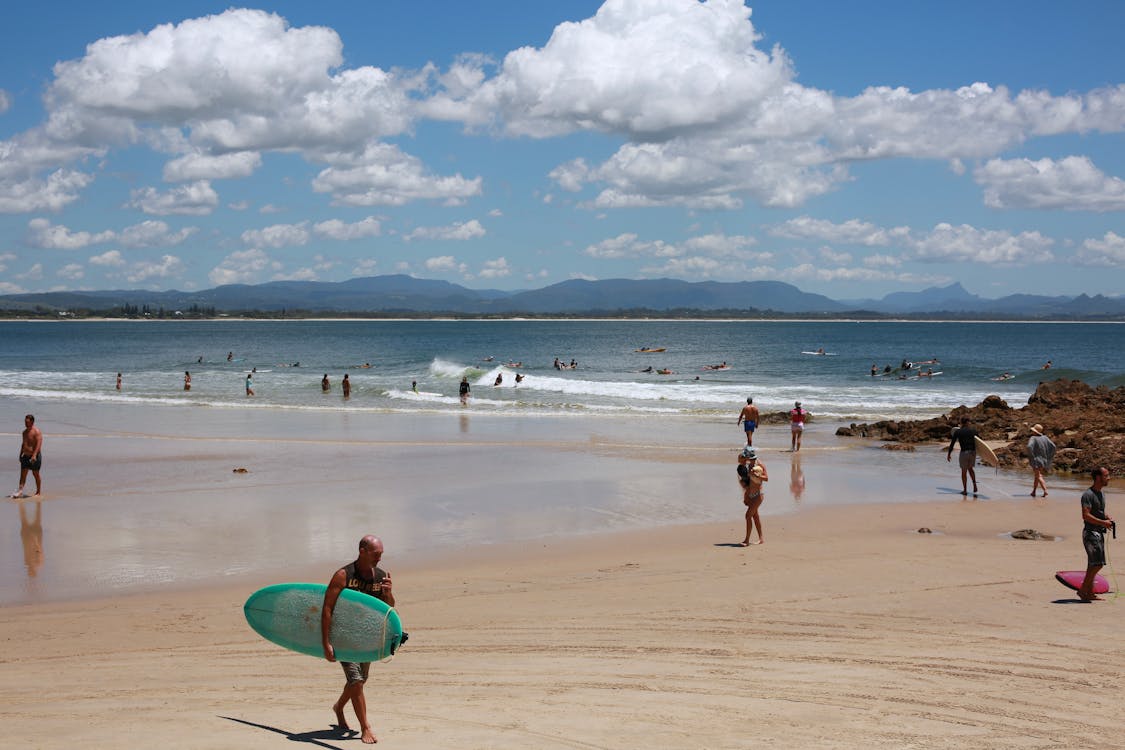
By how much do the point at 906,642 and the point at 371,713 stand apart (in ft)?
16.3

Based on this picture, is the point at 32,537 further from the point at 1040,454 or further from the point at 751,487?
the point at 1040,454

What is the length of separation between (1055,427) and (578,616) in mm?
19395

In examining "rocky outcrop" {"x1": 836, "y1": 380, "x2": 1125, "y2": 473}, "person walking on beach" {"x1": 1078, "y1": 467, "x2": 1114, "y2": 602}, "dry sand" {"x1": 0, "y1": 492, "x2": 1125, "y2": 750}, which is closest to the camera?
"dry sand" {"x1": 0, "y1": 492, "x2": 1125, "y2": 750}

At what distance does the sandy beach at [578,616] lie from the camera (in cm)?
695

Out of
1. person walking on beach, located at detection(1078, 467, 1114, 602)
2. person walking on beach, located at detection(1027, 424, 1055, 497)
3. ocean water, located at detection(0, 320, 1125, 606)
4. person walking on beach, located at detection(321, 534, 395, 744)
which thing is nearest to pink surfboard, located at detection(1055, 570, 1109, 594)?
person walking on beach, located at detection(1078, 467, 1114, 602)

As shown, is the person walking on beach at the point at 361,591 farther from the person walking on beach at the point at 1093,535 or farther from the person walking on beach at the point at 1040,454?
the person walking on beach at the point at 1040,454

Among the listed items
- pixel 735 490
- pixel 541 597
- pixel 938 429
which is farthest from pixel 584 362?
pixel 541 597

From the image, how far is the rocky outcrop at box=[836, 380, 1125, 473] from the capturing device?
21391 millimetres

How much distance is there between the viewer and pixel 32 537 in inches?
550

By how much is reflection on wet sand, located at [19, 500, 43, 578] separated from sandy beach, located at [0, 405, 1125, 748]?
0.17 meters

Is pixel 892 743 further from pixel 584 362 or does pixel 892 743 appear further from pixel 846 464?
pixel 584 362

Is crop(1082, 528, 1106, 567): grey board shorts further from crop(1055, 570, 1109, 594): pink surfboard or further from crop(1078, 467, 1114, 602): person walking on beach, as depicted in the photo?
crop(1055, 570, 1109, 594): pink surfboard

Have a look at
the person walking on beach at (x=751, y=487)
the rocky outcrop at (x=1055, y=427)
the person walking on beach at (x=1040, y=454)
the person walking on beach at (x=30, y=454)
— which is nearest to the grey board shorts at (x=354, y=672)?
the person walking on beach at (x=751, y=487)

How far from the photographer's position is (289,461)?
22250 millimetres
